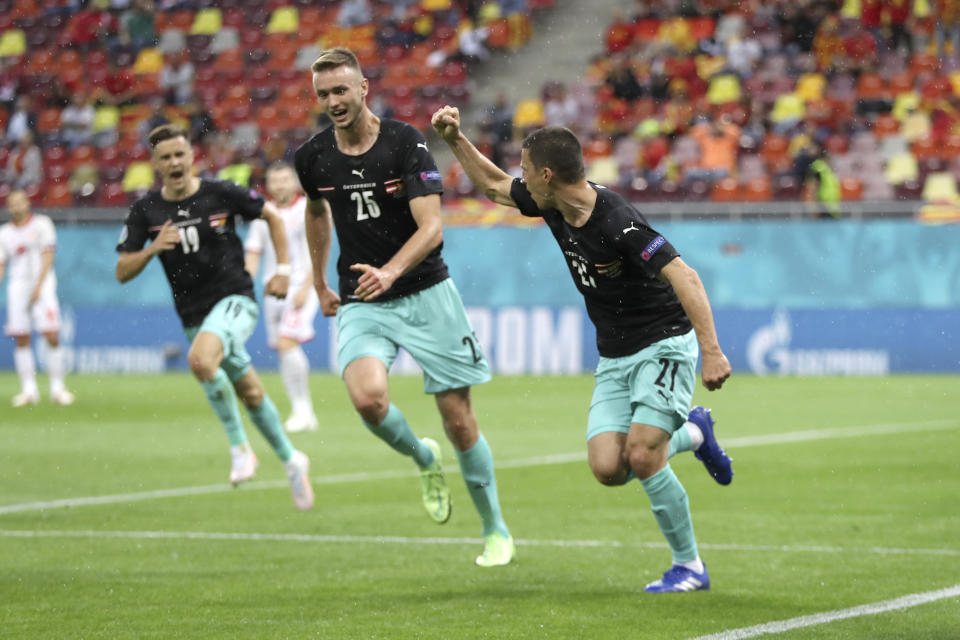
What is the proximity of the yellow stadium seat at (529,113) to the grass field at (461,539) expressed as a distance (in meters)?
12.7

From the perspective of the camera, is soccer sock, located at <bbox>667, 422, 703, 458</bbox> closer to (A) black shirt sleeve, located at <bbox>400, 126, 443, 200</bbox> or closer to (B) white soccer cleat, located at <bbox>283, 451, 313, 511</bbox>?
(A) black shirt sleeve, located at <bbox>400, 126, 443, 200</bbox>

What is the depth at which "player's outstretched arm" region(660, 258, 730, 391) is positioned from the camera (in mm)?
5984

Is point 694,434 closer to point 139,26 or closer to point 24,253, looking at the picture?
point 24,253

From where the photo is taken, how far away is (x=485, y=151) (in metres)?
26.0

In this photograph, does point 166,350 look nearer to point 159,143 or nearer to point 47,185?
point 47,185

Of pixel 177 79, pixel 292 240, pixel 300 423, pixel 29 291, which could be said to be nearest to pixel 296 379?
pixel 300 423

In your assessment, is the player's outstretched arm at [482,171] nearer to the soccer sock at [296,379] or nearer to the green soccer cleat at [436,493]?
the green soccer cleat at [436,493]

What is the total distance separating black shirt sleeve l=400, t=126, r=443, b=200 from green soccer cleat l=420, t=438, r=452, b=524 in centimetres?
143

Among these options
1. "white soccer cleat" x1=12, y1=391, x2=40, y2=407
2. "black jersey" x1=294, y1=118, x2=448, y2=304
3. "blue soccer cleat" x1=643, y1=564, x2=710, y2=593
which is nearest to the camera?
"blue soccer cleat" x1=643, y1=564, x2=710, y2=593

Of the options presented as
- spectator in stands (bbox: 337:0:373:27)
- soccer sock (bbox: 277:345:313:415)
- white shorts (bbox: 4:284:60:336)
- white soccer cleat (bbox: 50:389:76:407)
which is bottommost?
white soccer cleat (bbox: 50:389:76:407)

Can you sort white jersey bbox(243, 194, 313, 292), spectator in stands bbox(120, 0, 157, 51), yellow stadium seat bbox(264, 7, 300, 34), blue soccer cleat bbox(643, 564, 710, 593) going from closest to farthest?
blue soccer cleat bbox(643, 564, 710, 593)
white jersey bbox(243, 194, 313, 292)
yellow stadium seat bbox(264, 7, 300, 34)
spectator in stands bbox(120, 0, 157, 51)

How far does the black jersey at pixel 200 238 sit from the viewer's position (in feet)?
32.8

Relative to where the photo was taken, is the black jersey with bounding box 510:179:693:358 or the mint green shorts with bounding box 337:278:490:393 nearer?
the black jersey with bounding box 510:179:693:358

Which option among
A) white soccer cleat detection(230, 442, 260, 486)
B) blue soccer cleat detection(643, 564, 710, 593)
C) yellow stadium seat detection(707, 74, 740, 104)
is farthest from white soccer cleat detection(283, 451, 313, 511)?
yellow stadium seat detection(707, 74, 740, 104)
